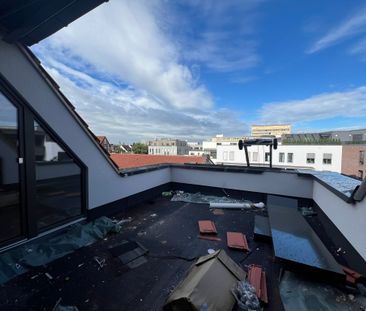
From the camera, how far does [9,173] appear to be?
2135mm

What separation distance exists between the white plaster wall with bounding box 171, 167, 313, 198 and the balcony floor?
1.57 m

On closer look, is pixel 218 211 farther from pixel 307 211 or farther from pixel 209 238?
pixel 307 211

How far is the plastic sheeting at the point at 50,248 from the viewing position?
1930 mm

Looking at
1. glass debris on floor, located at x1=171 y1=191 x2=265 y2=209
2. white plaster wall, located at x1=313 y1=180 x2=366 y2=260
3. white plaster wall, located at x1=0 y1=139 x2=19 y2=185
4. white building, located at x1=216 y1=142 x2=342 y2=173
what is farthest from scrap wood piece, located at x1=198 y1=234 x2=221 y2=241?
white building, located at x1=216 y1=142 x2=342 y2=173

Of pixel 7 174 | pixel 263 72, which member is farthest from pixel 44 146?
pixel 263 72

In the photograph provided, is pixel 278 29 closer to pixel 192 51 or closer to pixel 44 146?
pixel 192 51

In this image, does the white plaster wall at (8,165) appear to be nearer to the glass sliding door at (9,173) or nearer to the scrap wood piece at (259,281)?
the glass sliding door at (9,173)

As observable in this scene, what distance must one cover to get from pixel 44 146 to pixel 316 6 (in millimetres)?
5198

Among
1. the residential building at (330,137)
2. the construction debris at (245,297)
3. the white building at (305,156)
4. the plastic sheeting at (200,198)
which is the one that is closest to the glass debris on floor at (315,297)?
the construction debris at (245,297)

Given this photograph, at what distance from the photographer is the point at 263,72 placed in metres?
10.8

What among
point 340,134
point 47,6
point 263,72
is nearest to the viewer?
point 47,6

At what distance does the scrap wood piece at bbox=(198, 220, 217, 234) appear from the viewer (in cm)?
292

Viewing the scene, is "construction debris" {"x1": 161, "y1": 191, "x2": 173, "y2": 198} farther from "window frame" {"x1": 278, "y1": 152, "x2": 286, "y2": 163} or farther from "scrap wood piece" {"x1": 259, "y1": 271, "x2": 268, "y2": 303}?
"window frame" {"x1": 278, "y1": 152, "x2": 286, "y2": 163}

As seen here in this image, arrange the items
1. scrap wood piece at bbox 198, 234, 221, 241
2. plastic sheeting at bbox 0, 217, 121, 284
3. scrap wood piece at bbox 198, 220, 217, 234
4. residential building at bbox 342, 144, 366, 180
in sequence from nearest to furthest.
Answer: plastic sheeting at bbox 0, 217, 121, 284 < scrap wood piece at bbox 198, 234, 221, 241 < scrap wood piece at bbox 198, 220, 217, 234 < residential building at bbox 342, 144, 366, 180
